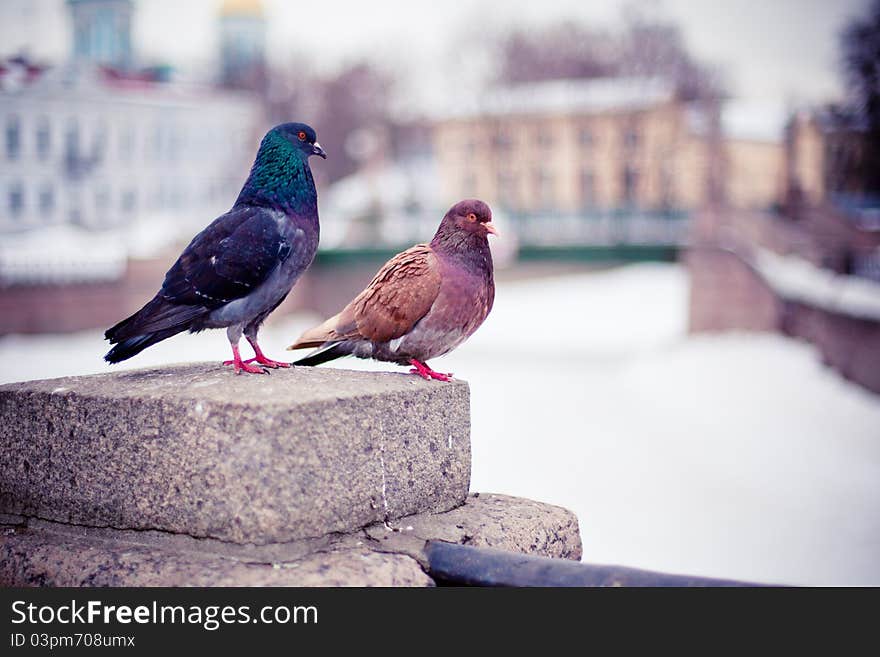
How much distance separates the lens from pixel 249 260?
9.32 ft

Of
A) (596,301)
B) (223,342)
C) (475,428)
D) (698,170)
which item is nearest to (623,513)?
(475,428)

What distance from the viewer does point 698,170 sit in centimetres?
3462

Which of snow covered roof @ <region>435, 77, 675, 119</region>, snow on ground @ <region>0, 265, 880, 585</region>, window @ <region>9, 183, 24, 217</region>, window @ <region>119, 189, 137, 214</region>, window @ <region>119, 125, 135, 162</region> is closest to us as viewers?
snow on ground @ <region>0, 265, 880, 585</region>

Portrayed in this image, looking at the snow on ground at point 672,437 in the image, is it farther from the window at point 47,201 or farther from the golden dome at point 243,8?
the golden dome at point 243,8

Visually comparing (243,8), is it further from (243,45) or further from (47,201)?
(47,201)

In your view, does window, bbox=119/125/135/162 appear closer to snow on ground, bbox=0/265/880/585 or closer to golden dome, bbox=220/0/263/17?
snow on ground, bbox=0/265/880/585

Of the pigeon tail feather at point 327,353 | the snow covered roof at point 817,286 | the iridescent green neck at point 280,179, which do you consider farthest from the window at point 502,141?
the iridescent green neck at point 280,179

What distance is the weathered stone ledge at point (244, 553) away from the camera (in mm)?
2254

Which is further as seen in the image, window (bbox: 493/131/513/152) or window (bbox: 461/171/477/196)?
window (bbox: 461/171/477/196)

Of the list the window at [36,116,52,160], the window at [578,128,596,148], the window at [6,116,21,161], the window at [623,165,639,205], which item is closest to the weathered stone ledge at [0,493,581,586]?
the window at [6,116,21,161]

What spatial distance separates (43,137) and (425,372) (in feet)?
45.8

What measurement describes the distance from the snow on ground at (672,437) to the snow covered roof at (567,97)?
33.5 ft

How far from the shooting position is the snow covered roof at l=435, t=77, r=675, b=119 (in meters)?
35.6

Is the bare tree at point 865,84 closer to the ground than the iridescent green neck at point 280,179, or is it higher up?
higher up
